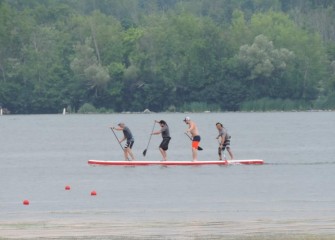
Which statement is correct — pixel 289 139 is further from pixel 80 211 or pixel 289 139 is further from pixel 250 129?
pixel 80 211

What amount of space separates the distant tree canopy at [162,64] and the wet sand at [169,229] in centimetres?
8537

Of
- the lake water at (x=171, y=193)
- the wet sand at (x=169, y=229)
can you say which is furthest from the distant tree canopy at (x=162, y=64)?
the wet sand at (x=169, y=229)

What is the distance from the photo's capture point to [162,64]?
11925cm

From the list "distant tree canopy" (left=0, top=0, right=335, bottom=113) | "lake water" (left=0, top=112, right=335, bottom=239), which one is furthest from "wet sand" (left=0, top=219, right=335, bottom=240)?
"distant tree canopy" (left=0, top=0, right=335, bottom=113)

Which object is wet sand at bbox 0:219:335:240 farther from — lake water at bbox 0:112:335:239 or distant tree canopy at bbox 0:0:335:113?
distant tree canopy at bbox 0:0:335:113

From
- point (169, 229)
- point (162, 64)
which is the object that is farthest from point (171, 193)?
point (162, 64)

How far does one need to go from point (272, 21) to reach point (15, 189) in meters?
90.4

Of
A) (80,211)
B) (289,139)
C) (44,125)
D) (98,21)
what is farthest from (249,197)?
(98,21)

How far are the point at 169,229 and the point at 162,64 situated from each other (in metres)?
96.1

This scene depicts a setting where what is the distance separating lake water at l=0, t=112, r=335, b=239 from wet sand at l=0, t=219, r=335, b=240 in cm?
2

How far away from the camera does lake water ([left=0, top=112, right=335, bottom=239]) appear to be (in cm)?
2355

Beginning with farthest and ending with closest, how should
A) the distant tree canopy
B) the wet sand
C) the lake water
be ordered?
the distant tree canopy
the lake water
the wet sand

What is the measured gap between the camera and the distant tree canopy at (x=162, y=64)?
114688 mm

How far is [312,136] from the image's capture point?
6825 cm
